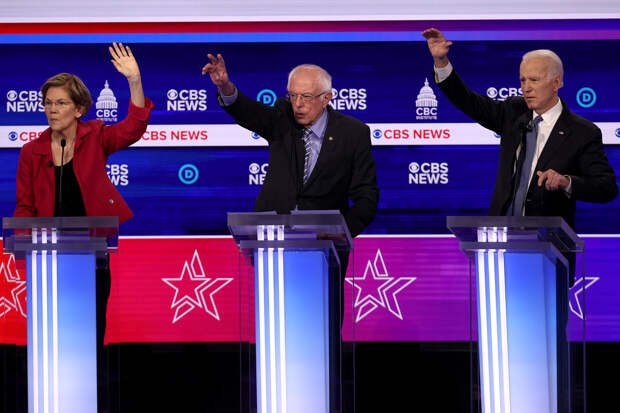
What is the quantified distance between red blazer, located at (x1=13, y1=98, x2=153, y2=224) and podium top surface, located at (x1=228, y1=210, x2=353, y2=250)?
3.46ft

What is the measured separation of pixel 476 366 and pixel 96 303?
139 centimetres

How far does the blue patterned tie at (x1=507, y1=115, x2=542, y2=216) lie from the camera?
3.95 meters

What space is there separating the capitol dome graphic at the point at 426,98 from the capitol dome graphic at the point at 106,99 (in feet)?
6.43

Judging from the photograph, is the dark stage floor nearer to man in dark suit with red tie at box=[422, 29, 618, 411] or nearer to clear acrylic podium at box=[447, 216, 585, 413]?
clear acrylic podium at box=[447, 216, 585, 413]

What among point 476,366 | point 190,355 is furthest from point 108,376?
point 190,355

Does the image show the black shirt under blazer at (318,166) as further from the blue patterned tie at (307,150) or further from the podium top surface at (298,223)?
the podium top surface at (298,223)

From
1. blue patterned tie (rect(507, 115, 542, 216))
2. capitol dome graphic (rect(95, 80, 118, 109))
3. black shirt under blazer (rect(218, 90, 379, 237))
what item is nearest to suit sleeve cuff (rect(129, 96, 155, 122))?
black shirt under blazer (rect(218, 90, 379, 237))

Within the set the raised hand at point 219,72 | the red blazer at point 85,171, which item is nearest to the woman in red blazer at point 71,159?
the red blazer at point 85,171

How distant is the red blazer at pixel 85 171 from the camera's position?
12.8 ft

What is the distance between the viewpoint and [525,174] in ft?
13.0

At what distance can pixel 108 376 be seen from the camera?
3.15m

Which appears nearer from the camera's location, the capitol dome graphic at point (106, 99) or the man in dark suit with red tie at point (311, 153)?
the man in dark suit with red tie at point (311, 153)

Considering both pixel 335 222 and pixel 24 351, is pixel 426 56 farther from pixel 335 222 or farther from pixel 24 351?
pixel 24 351

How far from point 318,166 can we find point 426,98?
1695 mm
